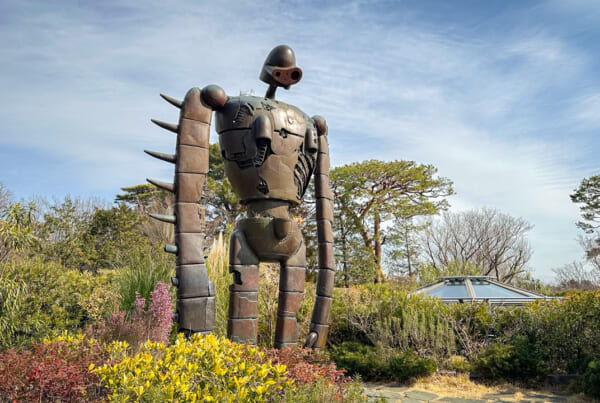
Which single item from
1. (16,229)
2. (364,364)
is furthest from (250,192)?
(16,229)

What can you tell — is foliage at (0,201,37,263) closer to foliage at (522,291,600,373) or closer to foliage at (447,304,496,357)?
foliage at (447,304,496,357)

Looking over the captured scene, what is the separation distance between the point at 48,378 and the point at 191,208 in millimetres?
1546

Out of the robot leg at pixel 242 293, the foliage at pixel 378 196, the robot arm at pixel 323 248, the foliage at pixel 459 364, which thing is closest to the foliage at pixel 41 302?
the robot leg at pixel 242 293

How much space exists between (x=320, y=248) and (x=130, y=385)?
8.30 ft

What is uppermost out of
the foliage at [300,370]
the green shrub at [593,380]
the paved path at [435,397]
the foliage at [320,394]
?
the foliage at [300,370]

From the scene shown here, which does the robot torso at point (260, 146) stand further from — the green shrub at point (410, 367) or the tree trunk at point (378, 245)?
the tree trunk at point (378, 245)

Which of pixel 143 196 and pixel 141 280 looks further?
pixel 143 196

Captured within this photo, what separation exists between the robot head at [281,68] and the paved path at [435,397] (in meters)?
3.07

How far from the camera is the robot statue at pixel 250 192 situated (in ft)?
11.7

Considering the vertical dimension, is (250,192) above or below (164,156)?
below

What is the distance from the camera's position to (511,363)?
4930 mm

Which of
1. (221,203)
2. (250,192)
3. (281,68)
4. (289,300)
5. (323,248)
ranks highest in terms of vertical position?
(221,203)

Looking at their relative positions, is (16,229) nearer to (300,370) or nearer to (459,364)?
(300,370)

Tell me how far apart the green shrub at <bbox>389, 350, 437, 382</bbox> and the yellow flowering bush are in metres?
2.55
